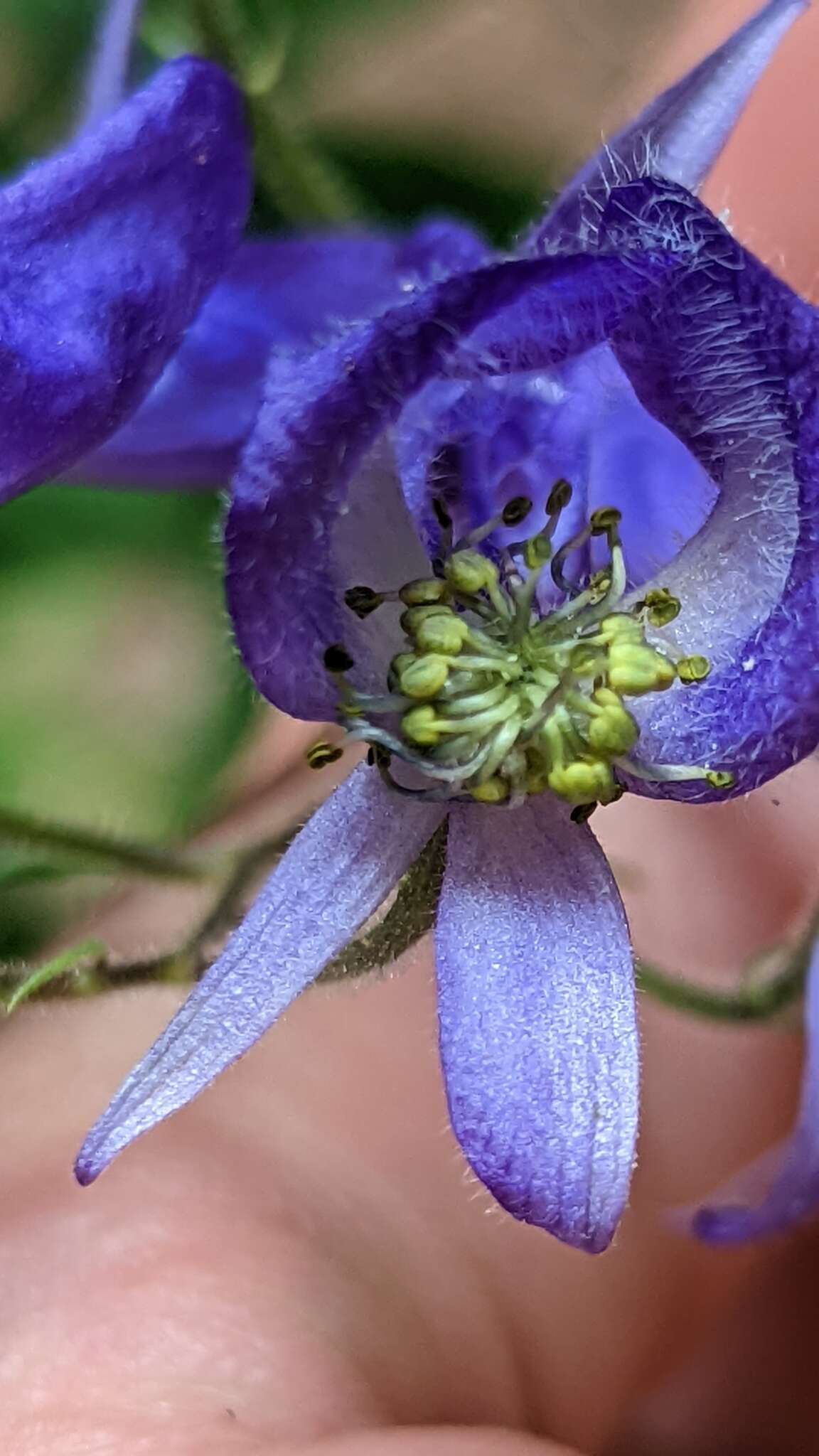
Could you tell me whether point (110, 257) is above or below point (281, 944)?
above

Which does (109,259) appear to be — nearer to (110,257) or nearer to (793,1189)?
(110,257)

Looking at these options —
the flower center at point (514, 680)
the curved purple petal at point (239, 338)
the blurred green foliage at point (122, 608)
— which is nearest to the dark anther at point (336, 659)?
the flower center at point (514, 680)

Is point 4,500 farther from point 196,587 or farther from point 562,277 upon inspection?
point 196,587

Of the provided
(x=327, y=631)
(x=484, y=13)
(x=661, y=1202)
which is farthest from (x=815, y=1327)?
(x=484, y=13)

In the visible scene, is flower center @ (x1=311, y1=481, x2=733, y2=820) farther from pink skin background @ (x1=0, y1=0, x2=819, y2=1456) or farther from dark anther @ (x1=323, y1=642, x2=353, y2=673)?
pink skin background @ (x1=0, y1=0, x2=819, y2=1456)

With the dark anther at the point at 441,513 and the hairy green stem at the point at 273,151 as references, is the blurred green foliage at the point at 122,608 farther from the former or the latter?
the dark anther at the point at 441,513

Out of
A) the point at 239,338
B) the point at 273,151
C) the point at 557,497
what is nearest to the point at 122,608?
the point at 273,151
